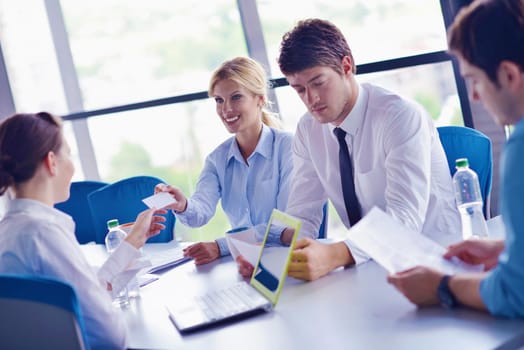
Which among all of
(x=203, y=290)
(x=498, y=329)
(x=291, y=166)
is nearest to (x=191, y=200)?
(x=291, y=166)

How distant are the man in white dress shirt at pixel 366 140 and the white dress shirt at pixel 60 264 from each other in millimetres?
925

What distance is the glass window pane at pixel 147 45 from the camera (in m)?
5.36

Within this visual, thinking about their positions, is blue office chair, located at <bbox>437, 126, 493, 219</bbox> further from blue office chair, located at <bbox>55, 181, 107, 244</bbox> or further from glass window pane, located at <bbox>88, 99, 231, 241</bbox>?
glass window pane, located at <bbox>88, 99, 231, 241</bbox>

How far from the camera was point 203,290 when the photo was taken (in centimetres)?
232

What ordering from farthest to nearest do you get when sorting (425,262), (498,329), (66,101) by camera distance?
1. (66,101)
2. (425,262)
3. (498,329)

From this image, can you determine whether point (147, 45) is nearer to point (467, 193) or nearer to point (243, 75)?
point (243, 75)

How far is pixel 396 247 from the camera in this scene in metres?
1.86

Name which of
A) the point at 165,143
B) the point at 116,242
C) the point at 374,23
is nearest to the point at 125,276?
the point at 116,242

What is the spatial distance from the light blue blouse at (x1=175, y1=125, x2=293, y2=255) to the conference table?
1063 mm

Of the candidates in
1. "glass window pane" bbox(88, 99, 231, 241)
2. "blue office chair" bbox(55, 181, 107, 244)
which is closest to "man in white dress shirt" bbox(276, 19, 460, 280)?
"blue office chair" bbox(55, 181, 107, 244)

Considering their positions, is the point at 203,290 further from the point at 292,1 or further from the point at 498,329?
the point at 292,1

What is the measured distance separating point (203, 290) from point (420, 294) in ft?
2.76

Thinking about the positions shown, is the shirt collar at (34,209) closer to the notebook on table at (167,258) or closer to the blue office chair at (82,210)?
the notebook on table at (167,258)

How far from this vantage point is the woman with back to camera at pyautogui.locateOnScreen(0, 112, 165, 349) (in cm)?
200
